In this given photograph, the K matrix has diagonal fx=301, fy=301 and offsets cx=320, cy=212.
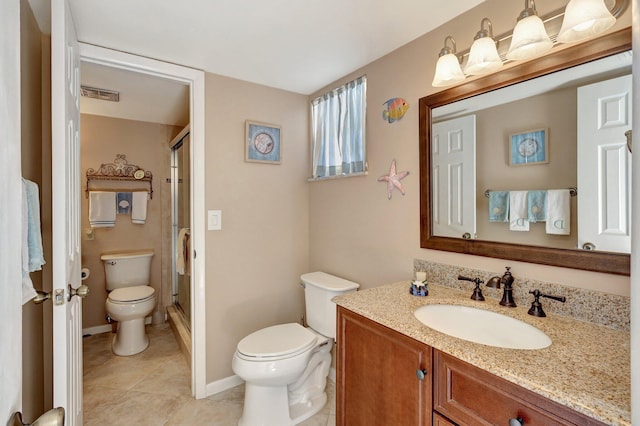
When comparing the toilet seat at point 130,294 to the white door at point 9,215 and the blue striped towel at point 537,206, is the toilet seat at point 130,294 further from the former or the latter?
the blue striped towel at point 537,206

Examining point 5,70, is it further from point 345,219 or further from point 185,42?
point 345,219

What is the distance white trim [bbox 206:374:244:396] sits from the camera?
2.03 metres

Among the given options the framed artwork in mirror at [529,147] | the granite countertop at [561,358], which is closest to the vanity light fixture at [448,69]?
the framed artwork in mirror at [529,147]

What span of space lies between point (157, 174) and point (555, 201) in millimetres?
3371

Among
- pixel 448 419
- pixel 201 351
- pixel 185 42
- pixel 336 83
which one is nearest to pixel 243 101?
pixel 185 42

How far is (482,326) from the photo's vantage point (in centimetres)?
121

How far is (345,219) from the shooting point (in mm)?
2090

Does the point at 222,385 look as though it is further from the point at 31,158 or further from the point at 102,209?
the point at 102,209

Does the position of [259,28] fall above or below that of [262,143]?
above

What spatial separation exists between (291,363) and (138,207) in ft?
7.86

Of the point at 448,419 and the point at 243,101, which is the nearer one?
the point at 448,419

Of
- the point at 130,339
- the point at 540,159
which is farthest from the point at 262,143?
the point at 130,339

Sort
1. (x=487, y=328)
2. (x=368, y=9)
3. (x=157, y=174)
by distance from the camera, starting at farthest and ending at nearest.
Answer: (x=157, y=174) < (x=368, y=9) < (x=487, y=328)

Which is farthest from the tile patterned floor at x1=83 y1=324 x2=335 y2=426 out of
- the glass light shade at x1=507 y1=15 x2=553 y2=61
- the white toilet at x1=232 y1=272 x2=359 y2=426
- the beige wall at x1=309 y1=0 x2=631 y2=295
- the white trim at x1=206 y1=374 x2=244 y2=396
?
the glass light shade at x1=507 y1=15 x2=553 y2=61
